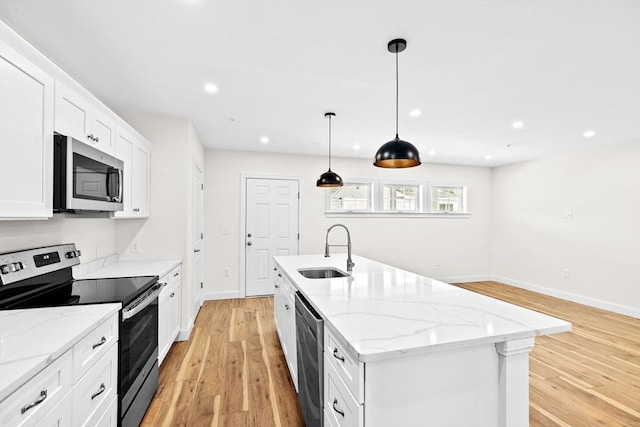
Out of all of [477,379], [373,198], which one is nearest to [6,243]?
[477,379]

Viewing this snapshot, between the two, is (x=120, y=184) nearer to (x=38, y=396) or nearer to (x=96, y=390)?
(x=96, y=390)

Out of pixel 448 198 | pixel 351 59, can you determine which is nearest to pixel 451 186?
pixel 448 198

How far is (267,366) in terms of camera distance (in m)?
2.70

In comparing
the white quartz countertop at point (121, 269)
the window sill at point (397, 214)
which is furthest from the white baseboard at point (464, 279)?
the white quartz countertop at point (121, 269)

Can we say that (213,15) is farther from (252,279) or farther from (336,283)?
(252,279)

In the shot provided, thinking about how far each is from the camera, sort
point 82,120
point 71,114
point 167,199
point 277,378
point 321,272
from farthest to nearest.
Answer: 1. point 167,199
2. point 321,272
3. point 277,378
4. point 82,120
5. point 71,114

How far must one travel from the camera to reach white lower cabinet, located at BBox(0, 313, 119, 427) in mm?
949

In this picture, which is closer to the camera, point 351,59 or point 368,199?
point 351,59

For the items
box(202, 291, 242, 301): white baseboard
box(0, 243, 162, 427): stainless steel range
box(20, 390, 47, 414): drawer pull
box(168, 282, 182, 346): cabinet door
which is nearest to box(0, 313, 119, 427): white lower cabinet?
box(20, 390, 47, 414): drawer pull

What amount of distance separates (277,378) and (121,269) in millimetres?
1667

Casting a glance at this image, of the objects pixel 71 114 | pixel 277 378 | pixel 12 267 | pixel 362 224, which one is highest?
pixel 71 114

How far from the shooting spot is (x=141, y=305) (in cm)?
188

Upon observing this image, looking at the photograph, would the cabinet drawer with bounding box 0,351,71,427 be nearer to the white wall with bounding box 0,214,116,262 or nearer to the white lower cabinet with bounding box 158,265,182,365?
the white wall with bounding box 0,214,116,262

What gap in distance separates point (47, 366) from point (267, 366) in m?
1.91
